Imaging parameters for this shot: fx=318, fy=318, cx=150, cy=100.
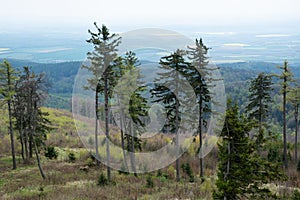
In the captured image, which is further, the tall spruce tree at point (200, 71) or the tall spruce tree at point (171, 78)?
the tall spruce tree at point (200, 71)

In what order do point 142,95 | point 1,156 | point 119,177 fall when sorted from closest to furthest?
point 119,177
point 142,95
point 1,156

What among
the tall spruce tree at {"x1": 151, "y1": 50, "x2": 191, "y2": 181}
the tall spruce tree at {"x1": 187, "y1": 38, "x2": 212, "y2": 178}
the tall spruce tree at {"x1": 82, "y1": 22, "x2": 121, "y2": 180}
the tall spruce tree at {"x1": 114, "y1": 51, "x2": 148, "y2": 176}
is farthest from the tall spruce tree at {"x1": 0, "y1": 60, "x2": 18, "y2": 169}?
the tall spruce tree at {"x1": 187, "y1": 38, "x2": 212, "y2": 178}

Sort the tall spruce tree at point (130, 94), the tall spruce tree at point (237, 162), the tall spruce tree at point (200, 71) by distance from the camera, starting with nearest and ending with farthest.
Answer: the tall spruce tree at point (237, 162)
the tall spruce tree at point (130, 94)
the tall spruce tree at point (200, 71)

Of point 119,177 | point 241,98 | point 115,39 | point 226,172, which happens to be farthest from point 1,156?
point 241,98

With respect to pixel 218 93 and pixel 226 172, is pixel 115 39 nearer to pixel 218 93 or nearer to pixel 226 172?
pixel 218 93

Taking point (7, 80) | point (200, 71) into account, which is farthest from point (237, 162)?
point (7, 80)

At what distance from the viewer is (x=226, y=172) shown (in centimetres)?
1162

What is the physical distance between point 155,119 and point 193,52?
7663 millimetres

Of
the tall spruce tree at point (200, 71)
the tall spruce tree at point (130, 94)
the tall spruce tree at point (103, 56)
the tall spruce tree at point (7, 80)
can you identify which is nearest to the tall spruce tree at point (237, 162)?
the tall spruce tree at point (103, 56)

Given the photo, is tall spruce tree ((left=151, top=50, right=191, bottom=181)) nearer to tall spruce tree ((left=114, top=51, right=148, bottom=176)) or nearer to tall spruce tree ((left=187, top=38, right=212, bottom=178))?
tall spruce tree ((left=187, top=38, right=212, bottom=178))

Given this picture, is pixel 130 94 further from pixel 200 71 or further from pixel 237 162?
pixel 237 162

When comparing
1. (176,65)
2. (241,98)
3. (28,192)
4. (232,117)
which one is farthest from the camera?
(241,98)

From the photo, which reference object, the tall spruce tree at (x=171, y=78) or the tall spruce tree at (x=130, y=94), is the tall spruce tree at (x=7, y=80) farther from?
the tall spruce tree at (x=171, y=78)

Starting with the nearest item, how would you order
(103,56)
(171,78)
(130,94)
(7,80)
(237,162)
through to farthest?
(237,162) → (103,56) → (171,78) → (130,94) → (7,80)
